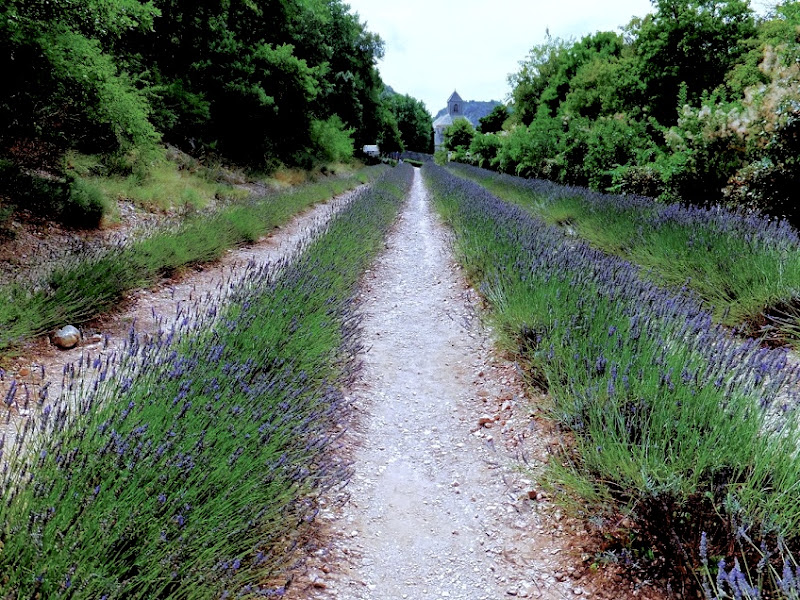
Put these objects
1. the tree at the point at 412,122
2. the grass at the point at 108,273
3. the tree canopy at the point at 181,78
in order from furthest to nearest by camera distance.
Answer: the tree at the point at 412,122 < the tree canopy at the point at 181,78 < the grass at the point at 108,273

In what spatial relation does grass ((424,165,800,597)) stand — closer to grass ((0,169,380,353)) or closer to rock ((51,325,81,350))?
rock ((51,325,81,350))

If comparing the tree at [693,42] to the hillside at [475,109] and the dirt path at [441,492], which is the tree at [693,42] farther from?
the hillside at [475,109]

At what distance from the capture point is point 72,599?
117cm

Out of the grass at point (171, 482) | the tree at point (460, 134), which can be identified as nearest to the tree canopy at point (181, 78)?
the grass at point (171, 482)

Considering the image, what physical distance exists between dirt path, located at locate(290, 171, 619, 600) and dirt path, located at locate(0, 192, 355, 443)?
128cm

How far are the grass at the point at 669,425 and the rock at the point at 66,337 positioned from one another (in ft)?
10.7

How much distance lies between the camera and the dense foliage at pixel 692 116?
6691 millimetres

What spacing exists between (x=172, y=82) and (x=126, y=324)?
1208 centimetres

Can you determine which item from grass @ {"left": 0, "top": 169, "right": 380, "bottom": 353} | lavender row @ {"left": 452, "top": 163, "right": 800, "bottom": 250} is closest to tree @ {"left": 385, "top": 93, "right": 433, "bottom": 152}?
lavender row @ {"left": 452, "top": 163, "right": 800, "bottom": 250}

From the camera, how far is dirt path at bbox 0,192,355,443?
2600 mm

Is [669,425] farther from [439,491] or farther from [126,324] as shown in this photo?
[126,324]

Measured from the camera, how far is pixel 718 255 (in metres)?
4.89

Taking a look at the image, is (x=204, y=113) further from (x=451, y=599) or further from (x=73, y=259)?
(x=451, y=599)

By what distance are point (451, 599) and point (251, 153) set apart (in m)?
18.3
